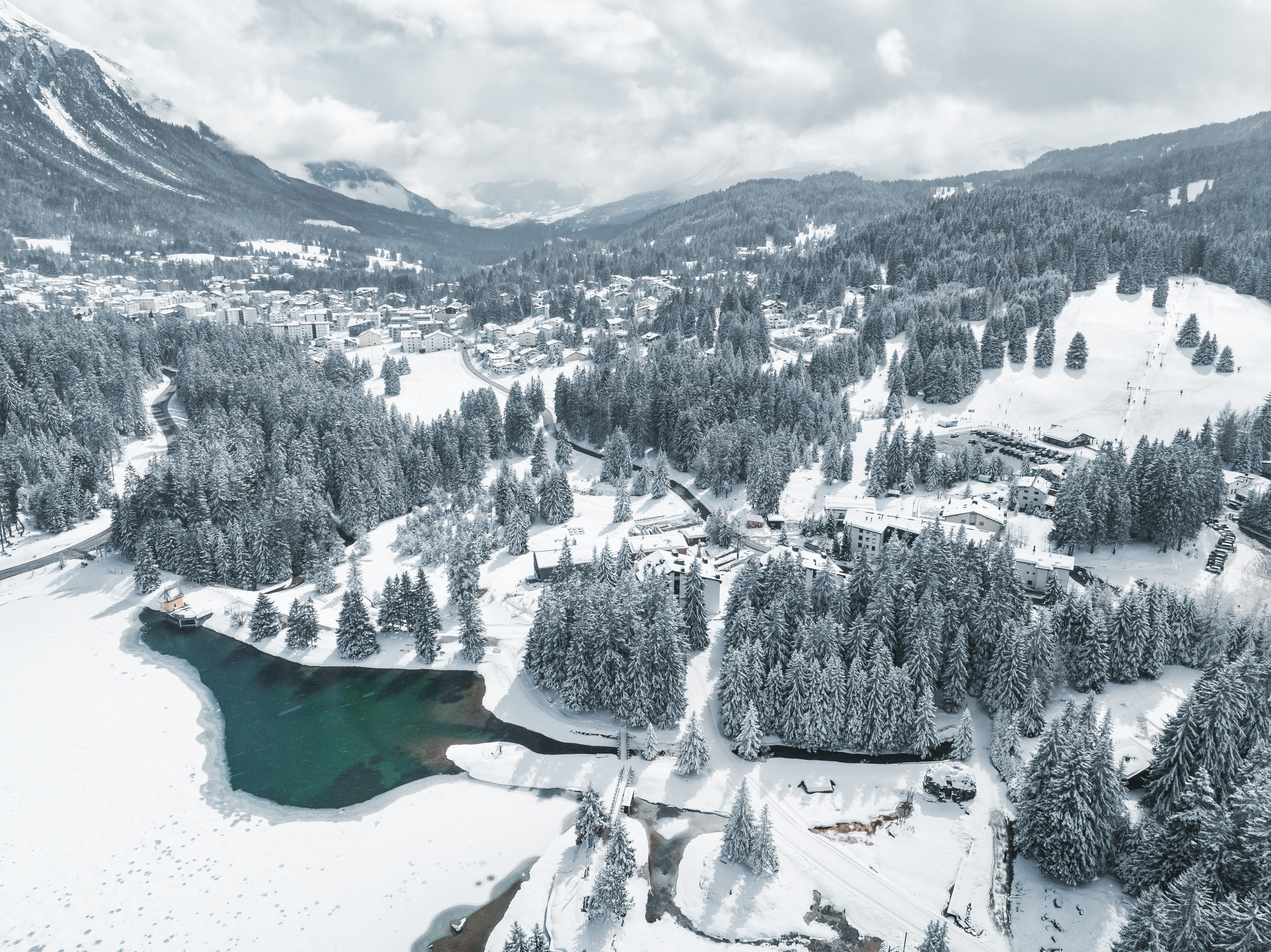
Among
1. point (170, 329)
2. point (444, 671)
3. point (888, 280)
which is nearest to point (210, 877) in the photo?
point (444, 671)

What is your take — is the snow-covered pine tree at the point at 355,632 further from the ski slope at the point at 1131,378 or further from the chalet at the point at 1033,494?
the ski slope at the point at 1131,378

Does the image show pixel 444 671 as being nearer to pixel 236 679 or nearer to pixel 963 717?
pixel 236 679

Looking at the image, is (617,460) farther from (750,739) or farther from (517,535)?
(750,739)

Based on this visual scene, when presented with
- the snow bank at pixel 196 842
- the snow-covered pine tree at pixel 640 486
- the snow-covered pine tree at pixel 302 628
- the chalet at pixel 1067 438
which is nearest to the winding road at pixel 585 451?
the snow-covered pine tree at pixel 640 486

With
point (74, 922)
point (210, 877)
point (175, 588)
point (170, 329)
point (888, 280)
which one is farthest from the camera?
point (888, 280)

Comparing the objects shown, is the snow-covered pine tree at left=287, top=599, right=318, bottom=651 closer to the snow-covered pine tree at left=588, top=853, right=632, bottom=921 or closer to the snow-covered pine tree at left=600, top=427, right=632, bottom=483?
the snow-covered pine tree at left=588, top=853, right=632, bottom=921

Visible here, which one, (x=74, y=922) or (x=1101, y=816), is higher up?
(x=74, y=922)

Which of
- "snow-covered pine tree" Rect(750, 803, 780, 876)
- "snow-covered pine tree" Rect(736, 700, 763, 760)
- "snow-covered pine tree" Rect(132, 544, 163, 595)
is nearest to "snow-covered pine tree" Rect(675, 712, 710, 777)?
"snow-covered pine tree" Rect(736, 700, 763, 760)

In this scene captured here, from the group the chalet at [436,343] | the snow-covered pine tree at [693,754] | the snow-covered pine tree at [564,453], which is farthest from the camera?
the chalet at [436,343]
